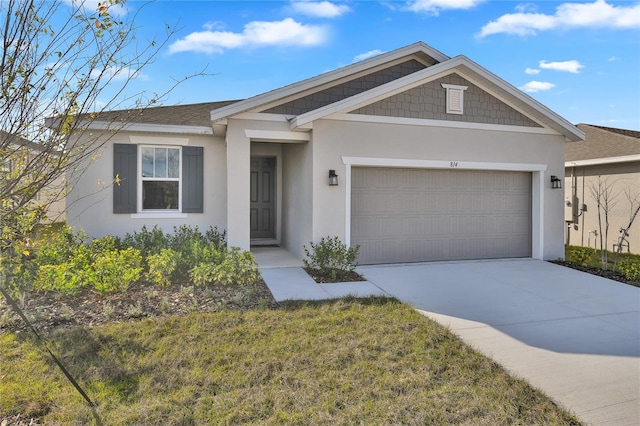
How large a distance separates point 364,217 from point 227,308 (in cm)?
401

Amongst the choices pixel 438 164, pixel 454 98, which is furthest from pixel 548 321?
pixel 454 98

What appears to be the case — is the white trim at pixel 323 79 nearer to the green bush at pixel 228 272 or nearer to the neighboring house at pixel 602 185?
the green bush at pixel 228 272

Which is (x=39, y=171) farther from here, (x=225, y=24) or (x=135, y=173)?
(x=135, y=173)

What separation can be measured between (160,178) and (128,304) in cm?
477

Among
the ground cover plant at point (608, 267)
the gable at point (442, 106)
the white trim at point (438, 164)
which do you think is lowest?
the ground cover plant at point (608, 267)

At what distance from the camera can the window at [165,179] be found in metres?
9.34

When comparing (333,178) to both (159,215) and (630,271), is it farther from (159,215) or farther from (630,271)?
(630,271)

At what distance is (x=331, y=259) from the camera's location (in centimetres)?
763

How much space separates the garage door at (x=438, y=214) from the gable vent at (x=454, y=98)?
1.37 meters

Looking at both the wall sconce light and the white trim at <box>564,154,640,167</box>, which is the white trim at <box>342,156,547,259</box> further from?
the white trim at <box>564,154,640,167</box>

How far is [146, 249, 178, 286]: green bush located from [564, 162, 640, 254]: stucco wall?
1105 cm

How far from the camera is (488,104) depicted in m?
9.00

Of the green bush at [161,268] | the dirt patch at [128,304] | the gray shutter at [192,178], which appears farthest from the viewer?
the gray shutter at [192,178]

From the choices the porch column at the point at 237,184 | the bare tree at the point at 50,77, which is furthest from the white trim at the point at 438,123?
the bare tree at the point at 50,77
